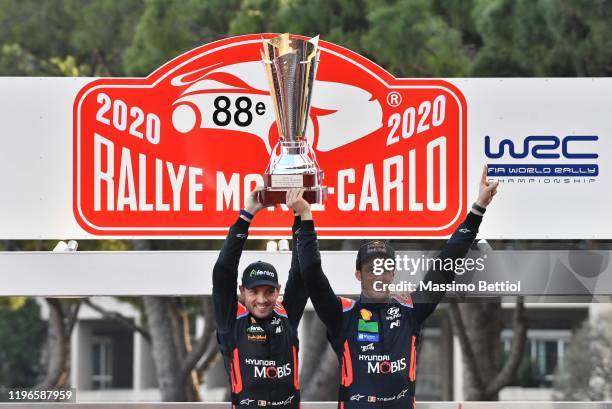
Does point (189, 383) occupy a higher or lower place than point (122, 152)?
lower

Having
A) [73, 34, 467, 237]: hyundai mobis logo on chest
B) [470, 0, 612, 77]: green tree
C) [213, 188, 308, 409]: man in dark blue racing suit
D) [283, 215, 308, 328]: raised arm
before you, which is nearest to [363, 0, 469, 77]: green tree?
[470, 0, 612, 77]: green tree

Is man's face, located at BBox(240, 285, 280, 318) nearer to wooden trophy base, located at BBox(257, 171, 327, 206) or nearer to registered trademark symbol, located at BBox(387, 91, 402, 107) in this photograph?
wooden trophy base, located at BBox(257, 171, 327, 206)

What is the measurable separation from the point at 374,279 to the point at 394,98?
188cm

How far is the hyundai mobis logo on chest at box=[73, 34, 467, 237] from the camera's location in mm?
8508

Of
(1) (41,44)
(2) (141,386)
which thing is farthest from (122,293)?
(2) (141,386)

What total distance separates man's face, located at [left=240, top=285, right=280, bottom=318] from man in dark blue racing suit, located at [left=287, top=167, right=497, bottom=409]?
233mm

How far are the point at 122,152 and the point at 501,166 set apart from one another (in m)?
2.53

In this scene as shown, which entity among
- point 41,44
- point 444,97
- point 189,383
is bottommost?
point 189,383

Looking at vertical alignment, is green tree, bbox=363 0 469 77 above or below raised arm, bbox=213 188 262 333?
above

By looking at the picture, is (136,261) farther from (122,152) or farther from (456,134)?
(456,134)

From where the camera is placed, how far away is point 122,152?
859 centimetres

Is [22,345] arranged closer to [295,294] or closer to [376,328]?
[295,294]

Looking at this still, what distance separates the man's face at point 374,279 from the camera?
7020mm

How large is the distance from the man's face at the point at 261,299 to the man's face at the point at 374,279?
19.3 inches
